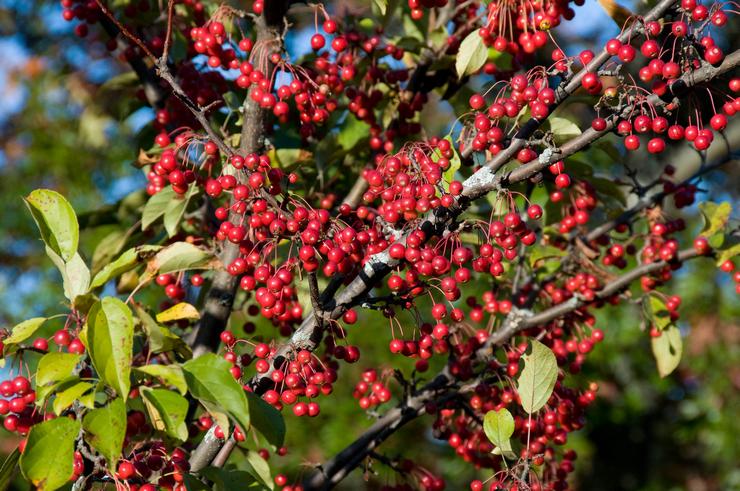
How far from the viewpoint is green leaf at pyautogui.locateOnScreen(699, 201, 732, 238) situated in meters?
2.69

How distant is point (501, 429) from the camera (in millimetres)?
1965

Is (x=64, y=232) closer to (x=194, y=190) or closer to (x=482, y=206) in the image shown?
(x=194, y=190)

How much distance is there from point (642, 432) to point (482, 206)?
10.8 feet

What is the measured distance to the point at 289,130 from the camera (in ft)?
9.52

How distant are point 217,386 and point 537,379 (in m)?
0.82

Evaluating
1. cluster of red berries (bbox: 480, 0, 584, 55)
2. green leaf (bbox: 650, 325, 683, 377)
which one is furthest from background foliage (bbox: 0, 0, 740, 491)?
cluster of red berries (bbox: 480, 0, 584, 55)

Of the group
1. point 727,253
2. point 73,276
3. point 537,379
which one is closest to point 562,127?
point 537,379

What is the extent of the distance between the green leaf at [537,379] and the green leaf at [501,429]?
77 mm

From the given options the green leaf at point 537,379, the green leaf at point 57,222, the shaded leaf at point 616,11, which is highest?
the shaded leaf at point 616,11

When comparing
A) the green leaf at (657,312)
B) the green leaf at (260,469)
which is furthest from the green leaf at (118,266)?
the green leaf at (657,312)

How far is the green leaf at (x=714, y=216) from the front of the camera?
2686mm

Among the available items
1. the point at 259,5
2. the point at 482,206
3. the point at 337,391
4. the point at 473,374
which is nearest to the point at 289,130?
the point at 259,5

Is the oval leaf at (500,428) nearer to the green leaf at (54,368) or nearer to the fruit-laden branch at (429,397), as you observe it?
the fruit-laden branch at (429,397)

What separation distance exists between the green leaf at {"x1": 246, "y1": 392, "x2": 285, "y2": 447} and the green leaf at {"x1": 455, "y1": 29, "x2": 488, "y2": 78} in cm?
120
